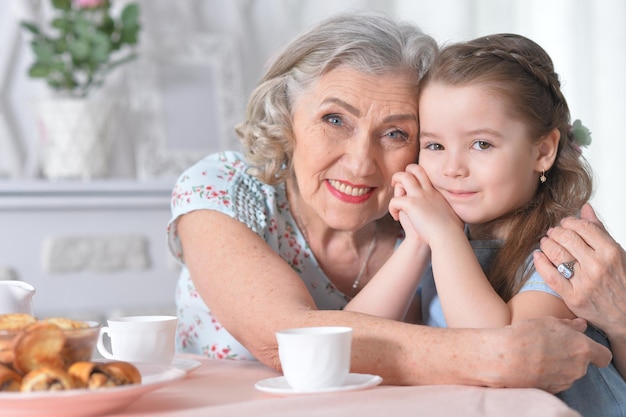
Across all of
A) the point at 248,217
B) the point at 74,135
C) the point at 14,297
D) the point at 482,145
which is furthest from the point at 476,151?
the point at 74,135

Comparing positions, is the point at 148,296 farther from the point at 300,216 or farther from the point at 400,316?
the point at 400,316

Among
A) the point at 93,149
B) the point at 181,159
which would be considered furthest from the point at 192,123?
the point at 93,149

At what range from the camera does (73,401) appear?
0.96 metres

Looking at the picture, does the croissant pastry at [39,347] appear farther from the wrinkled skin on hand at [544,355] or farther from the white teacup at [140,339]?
Result: the wrinkled skin on hand at [544,355]

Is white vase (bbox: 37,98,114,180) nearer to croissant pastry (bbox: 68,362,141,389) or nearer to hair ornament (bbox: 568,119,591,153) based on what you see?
hair ornament (bbox: 568,119,591,153)

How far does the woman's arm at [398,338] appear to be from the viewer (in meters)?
1.18

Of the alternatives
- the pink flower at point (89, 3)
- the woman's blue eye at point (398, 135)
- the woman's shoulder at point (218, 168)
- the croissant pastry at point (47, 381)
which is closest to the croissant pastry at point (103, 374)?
the croissant pastry at point (47, 381)

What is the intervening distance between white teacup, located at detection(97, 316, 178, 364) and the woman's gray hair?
0.56m

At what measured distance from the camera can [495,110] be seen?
5.08 ft

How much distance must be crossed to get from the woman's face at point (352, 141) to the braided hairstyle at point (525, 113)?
96mm

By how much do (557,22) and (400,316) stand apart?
6.51 ft

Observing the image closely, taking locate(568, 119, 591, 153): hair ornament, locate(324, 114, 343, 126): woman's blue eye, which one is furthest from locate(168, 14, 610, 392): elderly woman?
locate(568, 119, 591, 153): hair ornament

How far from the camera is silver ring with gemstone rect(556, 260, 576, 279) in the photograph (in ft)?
4.67

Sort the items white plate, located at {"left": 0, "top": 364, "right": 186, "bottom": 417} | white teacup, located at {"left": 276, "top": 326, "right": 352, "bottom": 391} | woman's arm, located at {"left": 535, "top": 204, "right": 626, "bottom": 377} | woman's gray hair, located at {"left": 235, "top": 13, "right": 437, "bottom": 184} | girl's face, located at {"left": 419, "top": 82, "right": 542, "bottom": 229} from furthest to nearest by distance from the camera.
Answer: woman's gray hair, located at {"left": 235, "top": 13, "right": 437, "bottom": 184}, girl's face, located at {"left": 419, "top": 82, "right": 542, "bottom": 229}, woman's arm, located at {"left": 535, "top": 204, "right": 626, "bottom": 377}, white teacup, located at {"left": 276, "top": 326, "right": 352, "bottom": 391}, white plate, located at {"left": 0, "top": 364, "right": 186, "bottom": 417}
